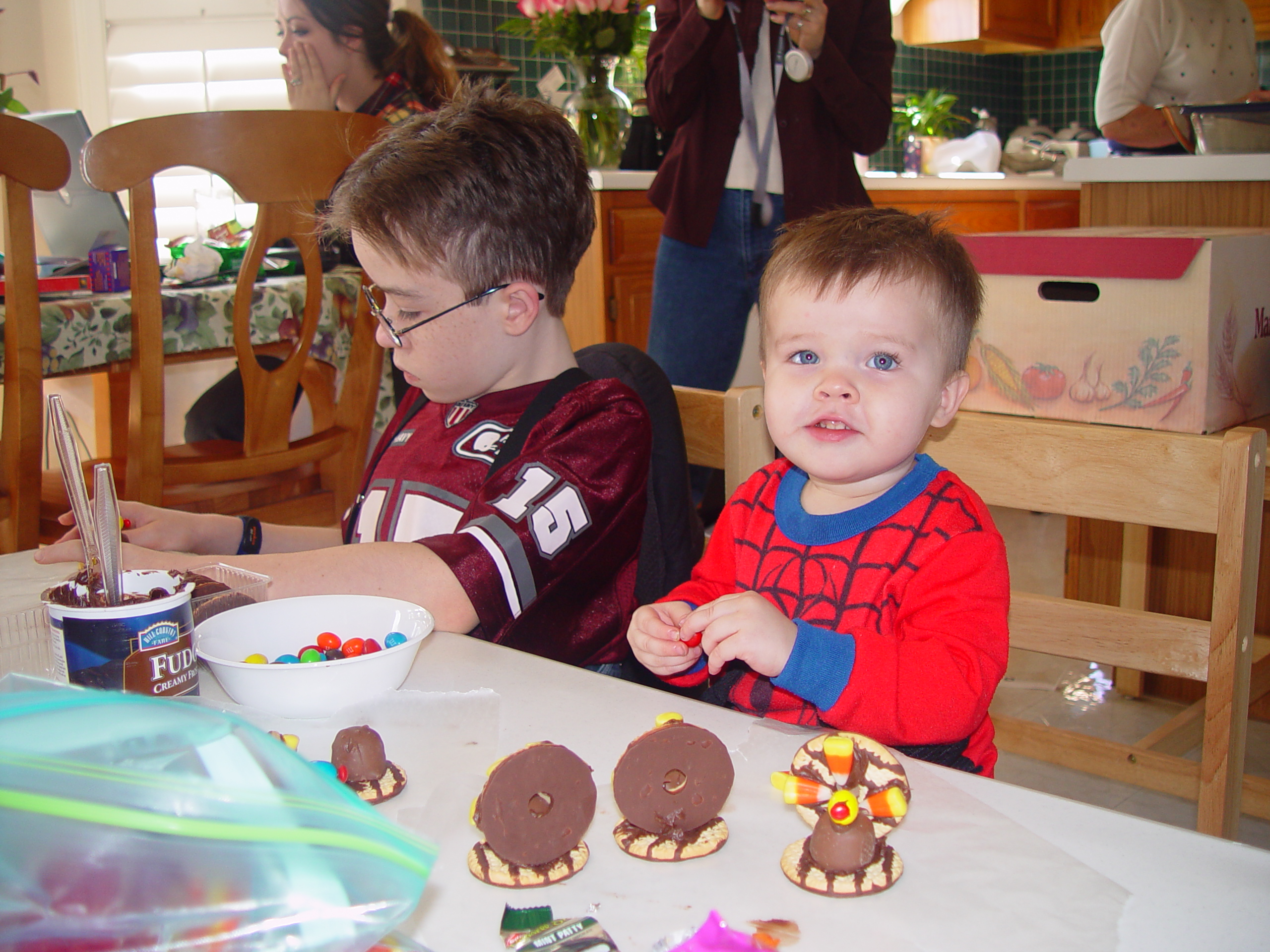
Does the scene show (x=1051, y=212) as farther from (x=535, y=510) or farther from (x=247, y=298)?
(x=535, y=510)

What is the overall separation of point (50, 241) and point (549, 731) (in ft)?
7.67

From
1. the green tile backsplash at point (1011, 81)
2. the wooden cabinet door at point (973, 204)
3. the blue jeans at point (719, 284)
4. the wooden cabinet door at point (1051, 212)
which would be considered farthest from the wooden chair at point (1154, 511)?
the green tile backsplash at point (1011, 81)

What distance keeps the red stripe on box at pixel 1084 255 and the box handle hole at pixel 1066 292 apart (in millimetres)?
22

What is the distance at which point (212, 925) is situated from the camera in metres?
0.31

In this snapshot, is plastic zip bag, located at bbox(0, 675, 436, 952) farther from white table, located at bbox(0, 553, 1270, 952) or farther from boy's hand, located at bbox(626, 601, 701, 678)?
A: boy's hand, located at bbox(626, 601, 701, 678)

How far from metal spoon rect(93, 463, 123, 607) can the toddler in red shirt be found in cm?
33

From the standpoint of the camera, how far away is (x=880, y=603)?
33.5 inches

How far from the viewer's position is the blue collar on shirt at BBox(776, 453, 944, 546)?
2.86 feet

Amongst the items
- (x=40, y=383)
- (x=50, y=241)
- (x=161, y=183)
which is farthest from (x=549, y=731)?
(x=161, y=183)

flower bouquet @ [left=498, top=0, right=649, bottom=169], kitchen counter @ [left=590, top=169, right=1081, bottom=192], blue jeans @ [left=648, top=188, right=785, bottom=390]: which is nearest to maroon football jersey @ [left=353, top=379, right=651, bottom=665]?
blue jeans @ [left=648, top=188, right=785, bottom=390]

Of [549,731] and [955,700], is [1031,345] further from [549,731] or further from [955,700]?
[549,731]

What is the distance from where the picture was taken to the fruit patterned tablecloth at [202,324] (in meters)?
1.72

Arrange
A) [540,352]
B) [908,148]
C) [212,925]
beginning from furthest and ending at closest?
[908,148]
[540,352]
[212,925]

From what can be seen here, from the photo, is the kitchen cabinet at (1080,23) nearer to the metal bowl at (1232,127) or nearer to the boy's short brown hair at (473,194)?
the metal bowl at (1232,127)
